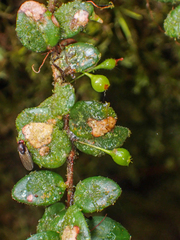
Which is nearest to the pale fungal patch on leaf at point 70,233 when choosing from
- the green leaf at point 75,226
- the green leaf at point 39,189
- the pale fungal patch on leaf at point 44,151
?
the green leaf at point 75,226

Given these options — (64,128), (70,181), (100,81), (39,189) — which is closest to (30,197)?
(39,189)

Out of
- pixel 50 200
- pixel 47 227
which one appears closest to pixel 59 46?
pixel 50 200

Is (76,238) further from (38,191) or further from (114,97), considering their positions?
(114,97)

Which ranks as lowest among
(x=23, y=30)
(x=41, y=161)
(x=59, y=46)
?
(x=41, y=161)

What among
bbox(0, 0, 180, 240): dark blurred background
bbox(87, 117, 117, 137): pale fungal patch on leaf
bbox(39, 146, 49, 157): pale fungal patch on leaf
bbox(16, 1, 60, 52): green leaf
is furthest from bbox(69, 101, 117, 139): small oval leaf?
bbox(0, 0, 180, 240): dark blurred background

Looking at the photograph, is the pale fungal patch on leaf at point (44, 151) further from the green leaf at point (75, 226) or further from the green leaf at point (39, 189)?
the green leaf at point (75, 226)

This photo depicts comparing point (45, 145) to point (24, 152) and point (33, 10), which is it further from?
point (33, 10)
